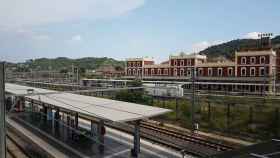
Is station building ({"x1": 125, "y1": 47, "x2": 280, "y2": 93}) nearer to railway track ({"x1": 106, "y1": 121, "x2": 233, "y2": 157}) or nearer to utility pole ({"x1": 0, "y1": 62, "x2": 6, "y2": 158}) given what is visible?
railway track ({"x1": 106, "y1": 121, "x2": 233, "y2": 157})

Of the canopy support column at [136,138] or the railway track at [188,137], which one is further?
the railway track at [188,137]

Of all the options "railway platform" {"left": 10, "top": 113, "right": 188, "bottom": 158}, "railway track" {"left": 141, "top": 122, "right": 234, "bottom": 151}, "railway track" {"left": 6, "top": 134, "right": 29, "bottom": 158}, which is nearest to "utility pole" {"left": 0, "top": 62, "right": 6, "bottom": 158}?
"railway platform" {"left": 10, "top": 113, "right": 188, "bottom": 158}

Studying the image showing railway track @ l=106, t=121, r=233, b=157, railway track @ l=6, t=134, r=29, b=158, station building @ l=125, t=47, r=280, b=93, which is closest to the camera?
railway track @ l=106, t=121, r=233, b=157

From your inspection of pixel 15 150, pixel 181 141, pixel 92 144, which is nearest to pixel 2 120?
pixel 92 144

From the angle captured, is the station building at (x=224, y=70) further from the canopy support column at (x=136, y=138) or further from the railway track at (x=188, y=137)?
the canopy support column at (x=136, y=138)

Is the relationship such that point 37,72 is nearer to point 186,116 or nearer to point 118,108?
point 186,116

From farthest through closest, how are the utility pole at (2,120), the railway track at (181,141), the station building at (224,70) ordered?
the station building at (224,70) < the railway track at (181,141) < the utility pole at (2,120)

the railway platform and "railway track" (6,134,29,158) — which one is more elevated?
the railway platform

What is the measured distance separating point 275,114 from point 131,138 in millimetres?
10623

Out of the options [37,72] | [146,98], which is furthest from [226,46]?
[146,98]

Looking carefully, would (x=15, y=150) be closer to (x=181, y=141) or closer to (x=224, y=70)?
(x=181, y=141)

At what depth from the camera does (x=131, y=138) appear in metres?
21.1

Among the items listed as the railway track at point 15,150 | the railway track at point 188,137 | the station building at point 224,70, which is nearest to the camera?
the railway track at point 15,150

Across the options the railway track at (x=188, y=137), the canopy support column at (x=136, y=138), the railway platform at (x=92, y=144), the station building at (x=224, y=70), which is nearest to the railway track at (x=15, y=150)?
the railway platform at (x=92, y=144)
